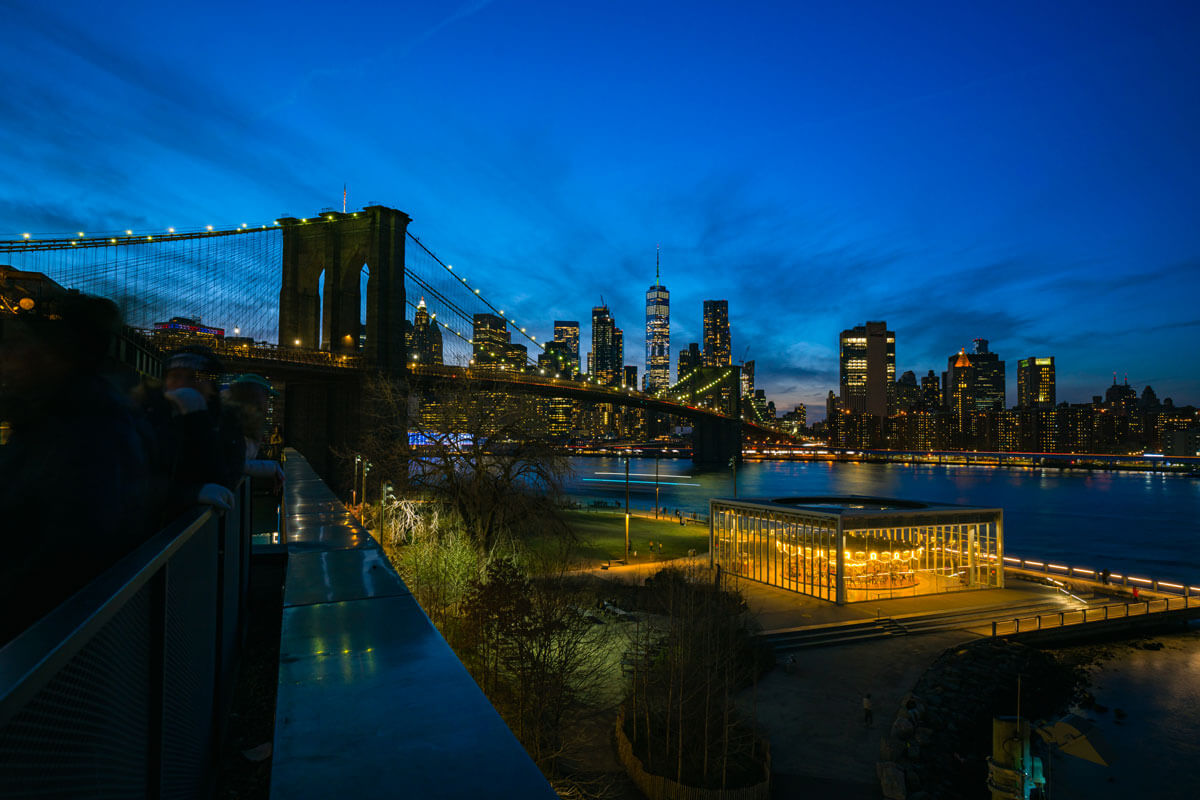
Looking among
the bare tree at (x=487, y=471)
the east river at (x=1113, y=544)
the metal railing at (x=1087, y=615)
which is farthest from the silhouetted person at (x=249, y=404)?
the metal railing at (x=1087, y=615)

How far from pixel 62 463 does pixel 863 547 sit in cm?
2526

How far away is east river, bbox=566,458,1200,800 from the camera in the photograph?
54.0 feet

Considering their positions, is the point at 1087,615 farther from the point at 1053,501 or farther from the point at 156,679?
the point at 1053,501

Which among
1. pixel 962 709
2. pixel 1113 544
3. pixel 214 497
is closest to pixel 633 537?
pixel 962 709

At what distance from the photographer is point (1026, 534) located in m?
50.7

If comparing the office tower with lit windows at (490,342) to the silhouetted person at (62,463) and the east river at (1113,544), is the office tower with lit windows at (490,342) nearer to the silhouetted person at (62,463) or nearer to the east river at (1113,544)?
the east river at (1113,544)

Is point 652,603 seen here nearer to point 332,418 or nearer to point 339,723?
point 339,723

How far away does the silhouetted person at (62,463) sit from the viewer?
1522 millimetres

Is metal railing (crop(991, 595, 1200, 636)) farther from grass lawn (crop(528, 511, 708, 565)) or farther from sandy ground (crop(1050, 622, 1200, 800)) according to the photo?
grass lawn (crop(528, 511, 708, 565))

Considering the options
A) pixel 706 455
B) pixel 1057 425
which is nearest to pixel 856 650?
pixel 706 455

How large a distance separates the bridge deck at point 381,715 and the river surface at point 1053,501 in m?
18.4

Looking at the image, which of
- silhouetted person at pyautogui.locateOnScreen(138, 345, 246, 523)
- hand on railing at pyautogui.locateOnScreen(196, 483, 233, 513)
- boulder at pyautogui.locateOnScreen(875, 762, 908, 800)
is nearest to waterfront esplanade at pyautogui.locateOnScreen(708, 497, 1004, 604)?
boulder at pyautogui.locateOnScreen(875, 762, 908, 800)

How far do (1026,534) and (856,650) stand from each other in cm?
4001

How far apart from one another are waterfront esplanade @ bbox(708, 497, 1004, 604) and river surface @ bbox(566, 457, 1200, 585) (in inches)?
302
